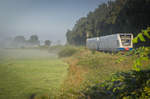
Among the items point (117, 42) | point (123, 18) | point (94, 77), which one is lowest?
point (94, 77)

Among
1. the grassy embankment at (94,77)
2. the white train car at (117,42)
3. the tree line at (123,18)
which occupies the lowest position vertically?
the grassy embankment at (94,77)

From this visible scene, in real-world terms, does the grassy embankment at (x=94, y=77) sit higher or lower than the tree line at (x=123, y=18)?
lower

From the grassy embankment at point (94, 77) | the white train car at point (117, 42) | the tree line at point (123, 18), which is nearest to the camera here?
the grassy embankment at point (94, 77)

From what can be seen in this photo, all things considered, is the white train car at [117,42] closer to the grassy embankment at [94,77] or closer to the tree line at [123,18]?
the tree line at [123,18]

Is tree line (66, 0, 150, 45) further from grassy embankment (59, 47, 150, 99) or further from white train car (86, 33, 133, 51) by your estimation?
grassy embankment (59, 47, 150, 99)

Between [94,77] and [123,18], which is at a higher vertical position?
[123,18]

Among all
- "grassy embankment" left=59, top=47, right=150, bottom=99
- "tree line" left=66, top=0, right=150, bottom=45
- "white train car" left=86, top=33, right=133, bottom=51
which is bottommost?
"grassy embankment" left=59, top=47, right=150, bottom=99

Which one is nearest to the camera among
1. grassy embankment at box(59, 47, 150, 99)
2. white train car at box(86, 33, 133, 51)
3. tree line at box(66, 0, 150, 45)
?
grassy embankment at box(59, 47, 150, 99)

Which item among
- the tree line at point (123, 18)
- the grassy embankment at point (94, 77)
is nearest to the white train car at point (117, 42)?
the tree line at point (123, 18)

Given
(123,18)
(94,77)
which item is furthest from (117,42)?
(94,77)

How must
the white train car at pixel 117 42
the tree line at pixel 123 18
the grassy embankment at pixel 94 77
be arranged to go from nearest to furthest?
the grassy embankment at pixel 94 77, the white train car at pixel 117 42, the tree line at pixel 123 18

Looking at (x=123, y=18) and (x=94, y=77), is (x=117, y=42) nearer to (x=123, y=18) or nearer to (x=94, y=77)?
(x=123, y=18)

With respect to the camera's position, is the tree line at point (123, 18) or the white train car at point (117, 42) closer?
the white train car at point (117, 42)

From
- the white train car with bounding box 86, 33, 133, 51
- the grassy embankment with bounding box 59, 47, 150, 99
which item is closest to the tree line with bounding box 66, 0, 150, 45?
the white train car with bounding box 86, 33, 133, 51
